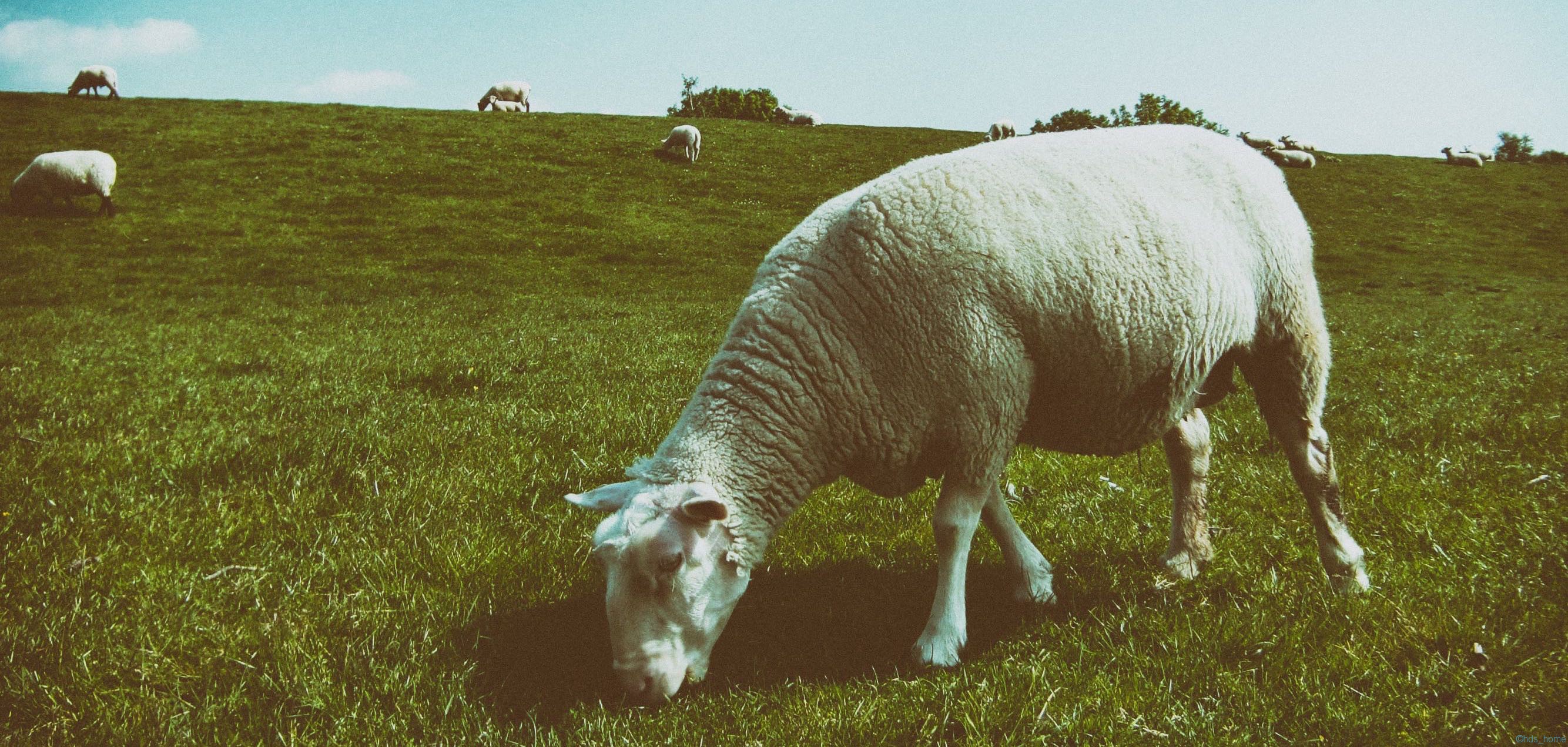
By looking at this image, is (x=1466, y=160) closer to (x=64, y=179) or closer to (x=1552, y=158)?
(x=1552, y=158)

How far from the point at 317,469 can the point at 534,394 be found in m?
2.48

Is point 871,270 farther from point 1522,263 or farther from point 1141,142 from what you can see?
point 1522,263

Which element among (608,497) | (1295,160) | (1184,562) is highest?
(1295,160)

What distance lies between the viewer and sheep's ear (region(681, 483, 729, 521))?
3.06m

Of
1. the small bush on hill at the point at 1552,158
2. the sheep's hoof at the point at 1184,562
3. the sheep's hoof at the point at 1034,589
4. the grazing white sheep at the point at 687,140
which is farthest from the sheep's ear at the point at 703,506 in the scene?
the small bush on hill at the point at 1552,158

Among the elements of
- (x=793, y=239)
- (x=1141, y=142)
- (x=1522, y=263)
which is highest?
(x=1141, y=142)

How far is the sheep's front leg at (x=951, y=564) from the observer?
3441 millimetres

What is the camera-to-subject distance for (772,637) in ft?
12.0

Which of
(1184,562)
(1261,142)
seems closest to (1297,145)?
(1261,142)

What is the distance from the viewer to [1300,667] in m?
3.07

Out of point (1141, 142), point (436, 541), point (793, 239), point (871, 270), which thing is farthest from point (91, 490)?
point (1141, 142)

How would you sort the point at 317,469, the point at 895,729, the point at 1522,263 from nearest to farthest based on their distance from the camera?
the point at 895,729 < the point at 317,469 < the point at 1522,263

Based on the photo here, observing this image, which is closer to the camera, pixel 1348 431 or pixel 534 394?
pixel 1348 431

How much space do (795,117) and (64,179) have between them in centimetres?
3948
